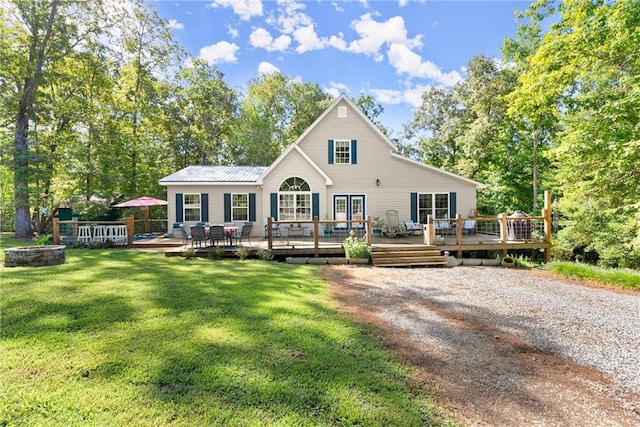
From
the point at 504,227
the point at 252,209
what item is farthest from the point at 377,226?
the point at 252,209

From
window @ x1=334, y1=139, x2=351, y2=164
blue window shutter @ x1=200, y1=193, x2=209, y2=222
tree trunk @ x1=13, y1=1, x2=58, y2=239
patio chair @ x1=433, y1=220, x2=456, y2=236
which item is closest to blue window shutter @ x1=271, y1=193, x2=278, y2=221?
blue window shutter @ x1=200, y1=193, x2=209, y2=222

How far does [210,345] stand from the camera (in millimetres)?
3646

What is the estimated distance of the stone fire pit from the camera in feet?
25.0

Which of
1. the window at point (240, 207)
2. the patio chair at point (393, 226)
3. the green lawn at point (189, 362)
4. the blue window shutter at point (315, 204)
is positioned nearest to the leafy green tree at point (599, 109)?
the patio chair at point (393, 226)

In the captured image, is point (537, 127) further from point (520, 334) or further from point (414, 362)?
point (414, 362)

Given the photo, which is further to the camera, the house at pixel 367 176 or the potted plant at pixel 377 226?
the house at pixel 367 176

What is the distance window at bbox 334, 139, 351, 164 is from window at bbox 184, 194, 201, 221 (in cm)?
698

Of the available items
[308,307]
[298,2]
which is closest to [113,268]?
[308,307]

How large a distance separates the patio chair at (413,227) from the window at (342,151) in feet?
13.6

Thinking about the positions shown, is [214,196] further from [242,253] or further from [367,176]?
[367,176]

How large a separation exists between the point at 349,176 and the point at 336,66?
12.6 m

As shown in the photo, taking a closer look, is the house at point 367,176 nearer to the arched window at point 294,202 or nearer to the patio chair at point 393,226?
the patio chair at point 393,226

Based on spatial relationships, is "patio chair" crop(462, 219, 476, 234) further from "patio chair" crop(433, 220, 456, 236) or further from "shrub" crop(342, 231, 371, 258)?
"shrub" crop(342, 231, 371, 258)

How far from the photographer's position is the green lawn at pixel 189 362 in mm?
2541
